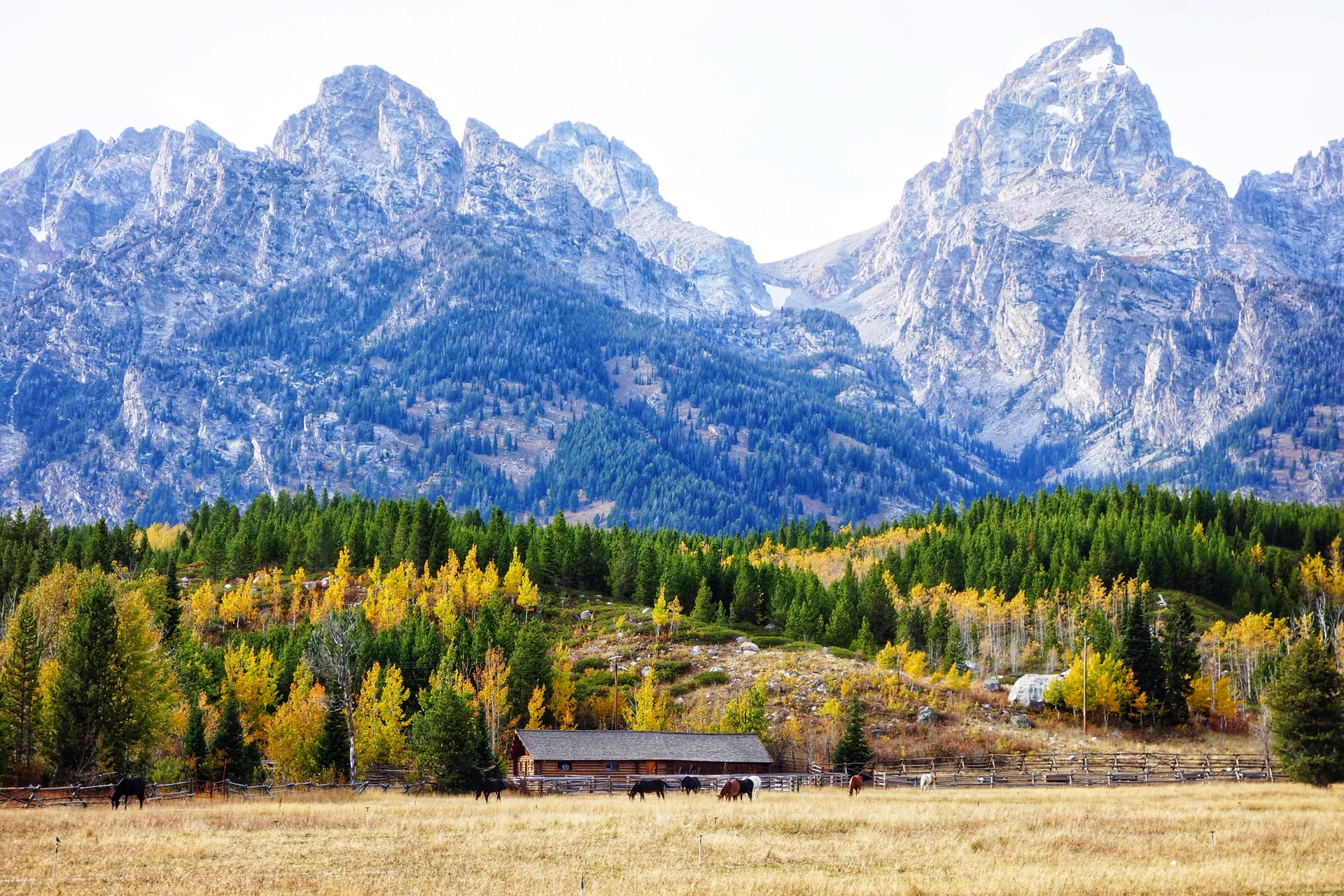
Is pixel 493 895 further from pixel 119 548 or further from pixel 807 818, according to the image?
pixel 119 548

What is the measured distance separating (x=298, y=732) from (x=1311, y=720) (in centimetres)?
6363

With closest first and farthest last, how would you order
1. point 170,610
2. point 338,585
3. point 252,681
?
1. point 252,681
2. point 170,610
3. point 338,585

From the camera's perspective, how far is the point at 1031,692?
97.6 meters

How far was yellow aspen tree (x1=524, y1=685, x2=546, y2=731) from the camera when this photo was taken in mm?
87938

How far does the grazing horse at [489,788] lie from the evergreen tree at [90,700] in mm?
18879

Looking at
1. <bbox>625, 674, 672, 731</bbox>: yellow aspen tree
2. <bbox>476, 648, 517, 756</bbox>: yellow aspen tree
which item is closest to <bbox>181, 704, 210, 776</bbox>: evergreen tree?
<bbox>476, 648, 517, 756</bbox>: yellow aspen tree

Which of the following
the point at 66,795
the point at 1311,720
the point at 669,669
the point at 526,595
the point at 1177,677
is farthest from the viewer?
the point at 526,595

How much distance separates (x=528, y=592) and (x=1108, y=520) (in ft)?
270

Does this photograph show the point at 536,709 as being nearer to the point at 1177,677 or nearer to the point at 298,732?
the point at 298,732

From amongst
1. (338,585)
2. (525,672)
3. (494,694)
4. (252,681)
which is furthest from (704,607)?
(252,681)

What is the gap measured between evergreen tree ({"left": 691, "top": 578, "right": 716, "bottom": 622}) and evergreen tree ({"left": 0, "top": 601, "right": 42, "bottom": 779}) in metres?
72.5

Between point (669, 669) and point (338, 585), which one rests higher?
point (338, 585)

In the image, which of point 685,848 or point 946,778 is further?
point 946,778

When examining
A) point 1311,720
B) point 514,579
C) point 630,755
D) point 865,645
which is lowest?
point 630,755
